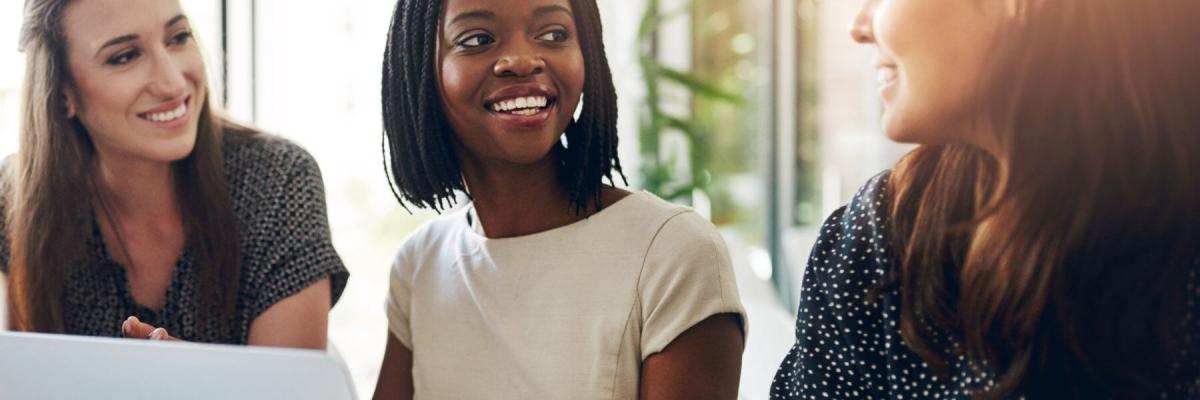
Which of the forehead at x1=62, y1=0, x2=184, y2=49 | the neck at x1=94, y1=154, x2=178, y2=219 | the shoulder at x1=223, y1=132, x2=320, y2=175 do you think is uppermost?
the forehead at x1=62, y1=0, x2=184, y2=49

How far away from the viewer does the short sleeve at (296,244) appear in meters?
1.54

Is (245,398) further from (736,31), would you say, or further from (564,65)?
(736,31)

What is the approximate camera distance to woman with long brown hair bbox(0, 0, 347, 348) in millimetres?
1501

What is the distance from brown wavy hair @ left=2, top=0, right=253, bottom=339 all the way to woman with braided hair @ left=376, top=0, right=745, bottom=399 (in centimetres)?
36

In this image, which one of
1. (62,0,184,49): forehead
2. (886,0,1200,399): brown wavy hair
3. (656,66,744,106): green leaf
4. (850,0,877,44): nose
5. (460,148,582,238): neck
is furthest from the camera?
(656,66,744,106): green leaf

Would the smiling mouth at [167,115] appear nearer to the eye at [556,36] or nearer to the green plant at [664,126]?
the eye at [556,36]

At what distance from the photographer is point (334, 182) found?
9.52 feet

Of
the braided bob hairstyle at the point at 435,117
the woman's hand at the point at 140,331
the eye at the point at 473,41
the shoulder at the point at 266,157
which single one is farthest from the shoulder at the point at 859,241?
the shoulder at the point at 266,157

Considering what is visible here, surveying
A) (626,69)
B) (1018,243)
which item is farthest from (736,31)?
(1018,243)

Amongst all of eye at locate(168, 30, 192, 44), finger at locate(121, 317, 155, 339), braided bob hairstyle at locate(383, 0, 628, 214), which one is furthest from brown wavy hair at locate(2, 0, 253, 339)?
braided bob hairstyle at locate(383, 0, 628, 214)

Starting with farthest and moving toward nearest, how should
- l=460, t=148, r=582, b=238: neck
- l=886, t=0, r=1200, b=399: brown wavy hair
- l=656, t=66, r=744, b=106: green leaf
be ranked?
l=656, t=66, r=744, b=106: green leaf → l=460, t=148, r=582, b=238: neck → l=886, t=0, r=1200, b=399: brown wavy hair

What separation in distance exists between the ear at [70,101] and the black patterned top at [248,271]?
6.2 inches

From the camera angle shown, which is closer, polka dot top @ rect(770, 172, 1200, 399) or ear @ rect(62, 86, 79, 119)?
polka dot top @ rect(770, 172, 1200, 399)

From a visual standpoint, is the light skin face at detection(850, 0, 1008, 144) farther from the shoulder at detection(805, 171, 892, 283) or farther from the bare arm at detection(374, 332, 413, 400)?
the bare arm at detection(374, 332, 413, 400)
